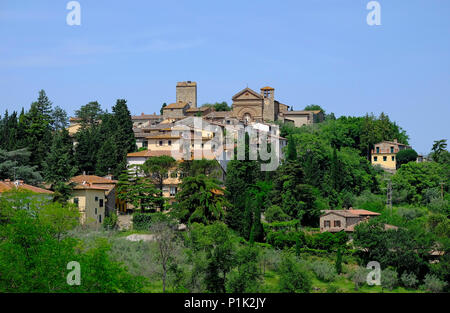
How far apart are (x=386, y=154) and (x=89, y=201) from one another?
115 feet

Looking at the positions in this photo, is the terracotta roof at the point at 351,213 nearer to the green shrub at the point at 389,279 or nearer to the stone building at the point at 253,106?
the green shrub at the point at 389,279

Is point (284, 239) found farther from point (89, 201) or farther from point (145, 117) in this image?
point (145, 117)

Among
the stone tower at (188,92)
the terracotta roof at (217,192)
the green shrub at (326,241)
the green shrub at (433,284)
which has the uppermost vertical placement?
the stone tower at (188,92)

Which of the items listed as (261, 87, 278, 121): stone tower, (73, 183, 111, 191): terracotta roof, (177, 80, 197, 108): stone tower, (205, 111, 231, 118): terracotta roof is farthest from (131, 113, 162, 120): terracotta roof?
(73, 183, 111, 191): terracotta roof

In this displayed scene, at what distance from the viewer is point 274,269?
39094 mm

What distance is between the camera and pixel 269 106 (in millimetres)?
74688

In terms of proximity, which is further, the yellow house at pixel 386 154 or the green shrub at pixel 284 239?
the yellow house at pixel 386 154

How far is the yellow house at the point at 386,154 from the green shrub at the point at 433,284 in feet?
90.4

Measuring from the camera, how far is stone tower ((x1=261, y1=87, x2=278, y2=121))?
74.2 metres

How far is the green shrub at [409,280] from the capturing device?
125 ft

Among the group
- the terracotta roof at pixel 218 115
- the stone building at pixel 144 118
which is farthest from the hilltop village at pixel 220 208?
the stone building at pixel 144 118

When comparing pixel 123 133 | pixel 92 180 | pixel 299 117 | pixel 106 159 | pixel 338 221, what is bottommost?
pixel 338 221

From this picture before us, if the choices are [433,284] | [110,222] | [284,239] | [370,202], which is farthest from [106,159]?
[433,284]
